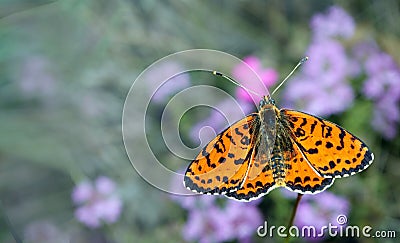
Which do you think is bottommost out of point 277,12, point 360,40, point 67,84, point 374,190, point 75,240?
point 75,240

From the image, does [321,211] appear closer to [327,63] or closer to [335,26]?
[327,63]

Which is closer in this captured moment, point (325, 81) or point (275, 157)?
point (275, 157)

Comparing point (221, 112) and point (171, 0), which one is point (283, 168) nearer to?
point (221, 112)

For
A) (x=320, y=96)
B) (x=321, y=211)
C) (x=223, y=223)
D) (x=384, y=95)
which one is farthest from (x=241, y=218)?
(x=384, y=95)

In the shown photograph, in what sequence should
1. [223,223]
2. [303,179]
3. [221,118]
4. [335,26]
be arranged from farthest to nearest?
1. [335,26]
2. [221,118]
3. [223,223]
4. [303,179]

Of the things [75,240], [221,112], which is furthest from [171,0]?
[75,240]

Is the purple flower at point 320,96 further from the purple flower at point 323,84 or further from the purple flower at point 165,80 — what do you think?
the purple flower at point 165,80
